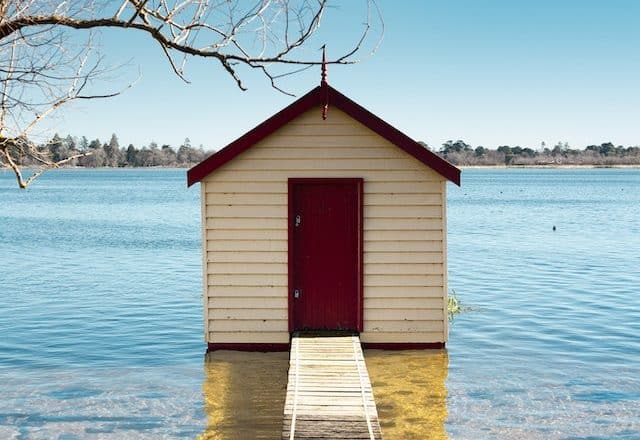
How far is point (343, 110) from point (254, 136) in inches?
58.2

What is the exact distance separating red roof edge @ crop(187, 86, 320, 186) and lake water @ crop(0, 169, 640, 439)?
307 centimetres

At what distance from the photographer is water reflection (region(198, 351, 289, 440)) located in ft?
34.2

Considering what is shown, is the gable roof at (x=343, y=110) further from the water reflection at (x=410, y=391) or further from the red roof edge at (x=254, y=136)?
the water reflection at (x=410, y=391)

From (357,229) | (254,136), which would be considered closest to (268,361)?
(357,229)

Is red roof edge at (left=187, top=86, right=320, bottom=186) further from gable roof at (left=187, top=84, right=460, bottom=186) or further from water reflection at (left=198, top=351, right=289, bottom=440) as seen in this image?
water reflection at (left=198, top=351, right=289, bottom=440)

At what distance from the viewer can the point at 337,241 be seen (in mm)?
12867

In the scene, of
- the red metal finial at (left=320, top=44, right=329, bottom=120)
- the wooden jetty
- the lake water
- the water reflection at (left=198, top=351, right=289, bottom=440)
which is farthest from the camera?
the red metal finial at (left=320, top=44, right=329, bottom=120)

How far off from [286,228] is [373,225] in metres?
1.41

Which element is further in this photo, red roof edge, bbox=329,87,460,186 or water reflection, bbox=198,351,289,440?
red roof edge, bbox=329,87,460,186

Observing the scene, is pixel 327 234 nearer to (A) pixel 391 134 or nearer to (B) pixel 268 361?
(A) pixel 391 134

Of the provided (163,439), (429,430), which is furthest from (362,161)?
(163,439)

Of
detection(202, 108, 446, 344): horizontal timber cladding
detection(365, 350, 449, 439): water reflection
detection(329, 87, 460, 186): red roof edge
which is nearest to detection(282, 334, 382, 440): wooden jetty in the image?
detection(365, 350, 449, 439): water reflection

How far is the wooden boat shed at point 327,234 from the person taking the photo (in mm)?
12805

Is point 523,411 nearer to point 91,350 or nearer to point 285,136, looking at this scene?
point 285,136
